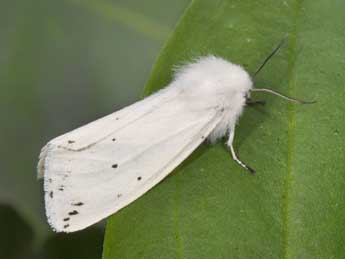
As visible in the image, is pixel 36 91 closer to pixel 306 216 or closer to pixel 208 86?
pixel 208 86

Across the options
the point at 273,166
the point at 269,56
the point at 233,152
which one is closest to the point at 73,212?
the point at 233,152

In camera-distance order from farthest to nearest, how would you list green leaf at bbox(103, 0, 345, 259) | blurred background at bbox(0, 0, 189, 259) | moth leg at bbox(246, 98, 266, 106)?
blurred background at bbox(0, 0, 189, 259) < moth leg at bbox(246, 98, 266, 106) < green leaf at bbox(103, 0, 345, 259)

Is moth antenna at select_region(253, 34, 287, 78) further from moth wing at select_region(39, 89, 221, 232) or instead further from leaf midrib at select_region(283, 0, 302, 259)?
moth wing at select_region(39, 89, 221, 232)

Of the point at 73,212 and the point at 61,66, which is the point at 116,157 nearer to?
the point at 73,212

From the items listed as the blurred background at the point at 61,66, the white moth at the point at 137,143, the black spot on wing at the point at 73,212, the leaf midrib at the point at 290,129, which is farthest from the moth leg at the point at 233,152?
the blurred background at the point at 61,66

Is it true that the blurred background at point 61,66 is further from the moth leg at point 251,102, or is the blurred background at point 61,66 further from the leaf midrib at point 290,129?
the leaf midrib at point 290,129

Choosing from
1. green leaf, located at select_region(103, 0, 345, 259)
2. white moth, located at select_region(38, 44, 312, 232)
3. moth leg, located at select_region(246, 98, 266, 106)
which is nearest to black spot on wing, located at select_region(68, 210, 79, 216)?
white moth, located at select_region(38, 44, 312, 232)

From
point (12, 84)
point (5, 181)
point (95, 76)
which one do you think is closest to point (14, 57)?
point (12, 84)
